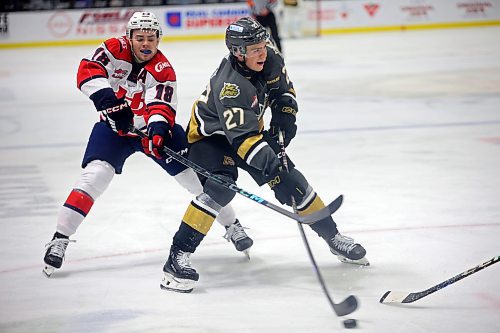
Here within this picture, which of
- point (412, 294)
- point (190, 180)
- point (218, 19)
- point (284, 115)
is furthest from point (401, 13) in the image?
point (412, 294)

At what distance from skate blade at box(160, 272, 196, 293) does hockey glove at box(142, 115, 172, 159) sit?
456 mm

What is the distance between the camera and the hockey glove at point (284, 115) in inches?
132

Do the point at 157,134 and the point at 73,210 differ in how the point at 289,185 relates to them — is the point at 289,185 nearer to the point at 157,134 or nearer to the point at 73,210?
the point at 157,134

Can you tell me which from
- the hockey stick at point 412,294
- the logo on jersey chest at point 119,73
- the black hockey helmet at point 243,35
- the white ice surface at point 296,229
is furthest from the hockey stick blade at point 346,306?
the logo on jersey chest at point 119,73

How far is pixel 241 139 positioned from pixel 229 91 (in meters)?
0.17

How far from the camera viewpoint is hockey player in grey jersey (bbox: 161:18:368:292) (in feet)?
10.1

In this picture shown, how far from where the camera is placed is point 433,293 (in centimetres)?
304

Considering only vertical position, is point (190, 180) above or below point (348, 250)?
above

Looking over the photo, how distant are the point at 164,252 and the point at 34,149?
98.6 inches

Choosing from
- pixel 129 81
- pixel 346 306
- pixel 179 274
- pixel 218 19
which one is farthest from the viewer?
pixel 218 19

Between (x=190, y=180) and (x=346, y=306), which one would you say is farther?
(x=190, y=180)

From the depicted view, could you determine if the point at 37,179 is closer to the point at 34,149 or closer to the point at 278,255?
the point at 34,149

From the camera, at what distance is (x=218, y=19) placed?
13875 mm

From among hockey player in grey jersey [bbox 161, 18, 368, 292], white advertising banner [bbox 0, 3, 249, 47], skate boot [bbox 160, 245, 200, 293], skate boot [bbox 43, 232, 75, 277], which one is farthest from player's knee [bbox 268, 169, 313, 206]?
white advertising banner [bbox 0, 3, 249, 47]
